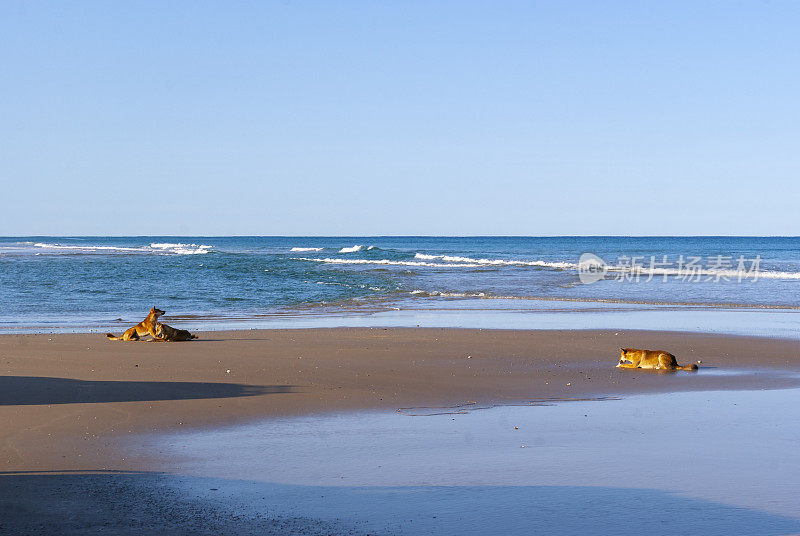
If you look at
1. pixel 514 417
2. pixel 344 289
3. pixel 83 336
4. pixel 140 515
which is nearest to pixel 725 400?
pixel 514 417

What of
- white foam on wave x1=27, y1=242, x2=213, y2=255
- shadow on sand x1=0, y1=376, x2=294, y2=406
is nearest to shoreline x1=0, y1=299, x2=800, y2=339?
shadow on sand x1=0, y1=376, x2=294, y2=406

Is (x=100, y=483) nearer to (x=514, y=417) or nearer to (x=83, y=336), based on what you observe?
(x=514, y=417)

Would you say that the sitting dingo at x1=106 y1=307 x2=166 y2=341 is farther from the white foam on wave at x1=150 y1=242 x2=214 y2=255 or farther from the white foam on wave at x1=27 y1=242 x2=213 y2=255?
the white foam on wave at x1=27 y1=242 x2=213 y2=255

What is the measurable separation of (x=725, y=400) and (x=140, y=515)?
20.3 feet

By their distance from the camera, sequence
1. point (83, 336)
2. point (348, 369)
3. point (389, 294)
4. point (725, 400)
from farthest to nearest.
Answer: point (389, 294) → point (83, 336) → point (348, 369) → point (725, 400)

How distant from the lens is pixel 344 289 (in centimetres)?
2816

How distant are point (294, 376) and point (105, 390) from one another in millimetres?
2194

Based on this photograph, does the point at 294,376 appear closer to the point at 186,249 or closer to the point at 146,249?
the point at 186,249

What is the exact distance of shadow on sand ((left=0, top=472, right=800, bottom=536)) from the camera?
15.0 feet

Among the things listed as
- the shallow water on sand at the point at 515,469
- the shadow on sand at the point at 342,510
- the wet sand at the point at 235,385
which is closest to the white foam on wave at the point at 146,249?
the wet sand at the point at 235,385

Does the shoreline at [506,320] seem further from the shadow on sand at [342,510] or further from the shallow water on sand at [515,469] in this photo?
the shadow on sand at [342,510]

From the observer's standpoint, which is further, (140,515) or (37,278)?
(37,278)

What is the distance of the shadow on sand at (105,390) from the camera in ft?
27.0

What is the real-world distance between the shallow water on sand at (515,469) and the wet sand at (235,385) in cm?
34
